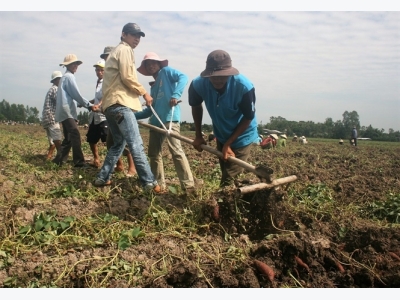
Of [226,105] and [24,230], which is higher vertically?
[226,105]

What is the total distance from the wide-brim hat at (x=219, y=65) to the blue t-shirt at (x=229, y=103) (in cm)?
17

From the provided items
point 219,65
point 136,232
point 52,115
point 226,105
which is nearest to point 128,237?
point 136,232


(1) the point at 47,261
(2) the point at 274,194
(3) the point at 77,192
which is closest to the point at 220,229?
(2) the point at 274,194

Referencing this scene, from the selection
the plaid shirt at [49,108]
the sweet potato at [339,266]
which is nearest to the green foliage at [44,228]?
the sweet potato at [339,266]

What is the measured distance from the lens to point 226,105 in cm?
390

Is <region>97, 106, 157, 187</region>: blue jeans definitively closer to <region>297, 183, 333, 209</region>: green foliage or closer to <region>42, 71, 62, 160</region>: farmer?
<region>297, 183, 333, 209</region>: green foliage

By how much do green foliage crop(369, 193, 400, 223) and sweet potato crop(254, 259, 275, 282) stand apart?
215 centimetres

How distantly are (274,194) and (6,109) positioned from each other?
86752 millimetres

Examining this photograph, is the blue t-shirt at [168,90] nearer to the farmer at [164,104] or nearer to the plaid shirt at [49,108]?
the farmer at [164,104]

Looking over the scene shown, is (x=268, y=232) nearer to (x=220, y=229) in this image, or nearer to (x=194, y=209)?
(x=220, y=229)

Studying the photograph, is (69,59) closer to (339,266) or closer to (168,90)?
(168,90)

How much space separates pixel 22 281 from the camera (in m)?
2.57

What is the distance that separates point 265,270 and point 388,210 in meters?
2.39

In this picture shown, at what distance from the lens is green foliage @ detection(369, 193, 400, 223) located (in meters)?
4.21
